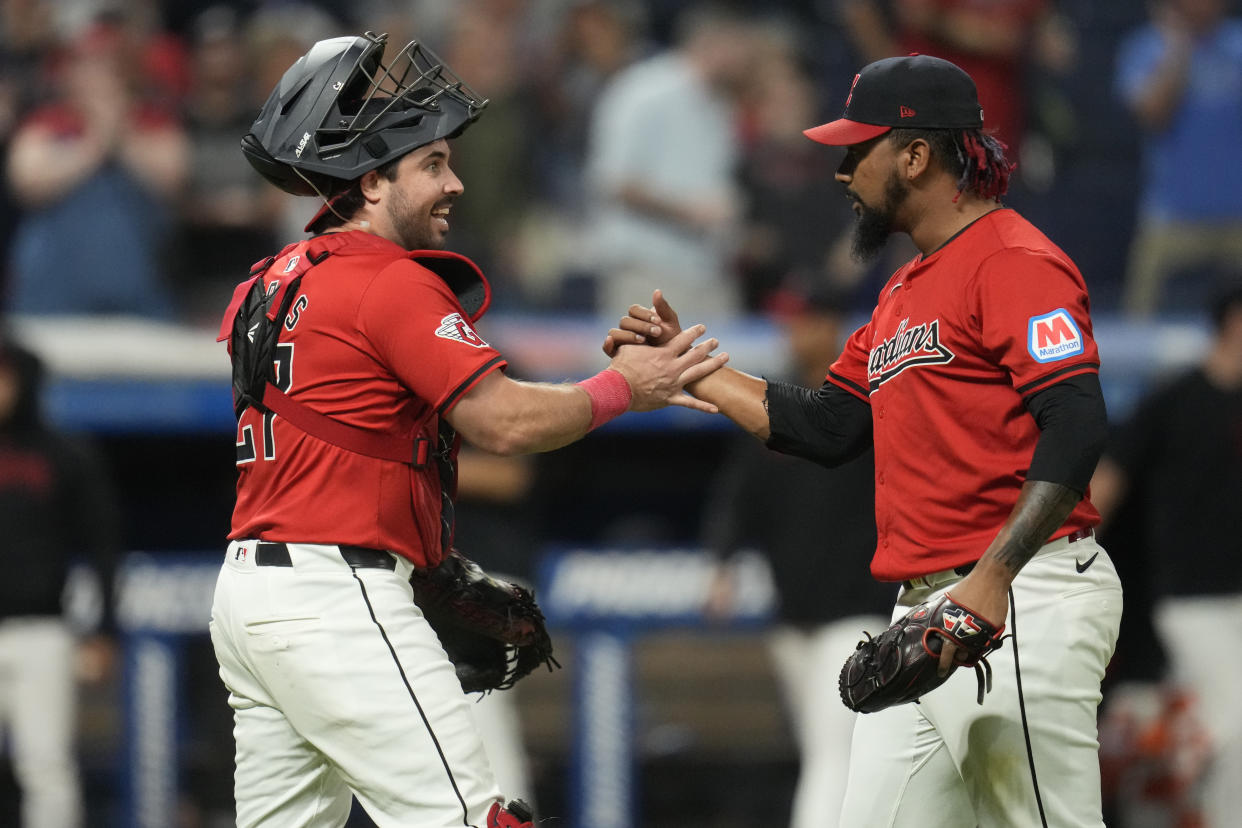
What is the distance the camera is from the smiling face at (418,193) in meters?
3.65

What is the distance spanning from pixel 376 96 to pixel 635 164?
4.55m

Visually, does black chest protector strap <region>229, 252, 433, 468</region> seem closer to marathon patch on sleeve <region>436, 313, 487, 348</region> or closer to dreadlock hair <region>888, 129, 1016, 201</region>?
marathon patch on sleeve <region>436, 313, 487, 348</region>

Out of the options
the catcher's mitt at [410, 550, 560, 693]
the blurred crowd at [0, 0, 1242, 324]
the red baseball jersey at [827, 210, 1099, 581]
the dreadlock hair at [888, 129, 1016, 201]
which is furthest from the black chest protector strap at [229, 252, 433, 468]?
the blurred crowd at [0, 0, 1242, 324]

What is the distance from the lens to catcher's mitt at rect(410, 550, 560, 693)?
3.86 metres

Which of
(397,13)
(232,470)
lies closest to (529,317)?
(232,470)

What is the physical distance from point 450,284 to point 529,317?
4.64m

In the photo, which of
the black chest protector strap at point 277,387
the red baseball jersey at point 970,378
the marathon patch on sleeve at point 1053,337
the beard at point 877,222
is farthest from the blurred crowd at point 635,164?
the marathon patch on sleeve at point 1053,337

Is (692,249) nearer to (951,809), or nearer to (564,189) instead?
(564,189)

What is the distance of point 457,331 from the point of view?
3455 millimetres

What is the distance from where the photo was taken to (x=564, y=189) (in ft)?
29.5

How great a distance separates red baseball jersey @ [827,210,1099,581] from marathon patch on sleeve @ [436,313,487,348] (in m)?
0.91

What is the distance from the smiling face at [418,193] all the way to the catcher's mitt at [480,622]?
2.40 feet

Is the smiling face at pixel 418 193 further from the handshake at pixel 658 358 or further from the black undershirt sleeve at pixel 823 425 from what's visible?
the black undershirt sleeve at pixel 823 425

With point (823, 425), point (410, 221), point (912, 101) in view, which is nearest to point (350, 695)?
point (410, 221)
